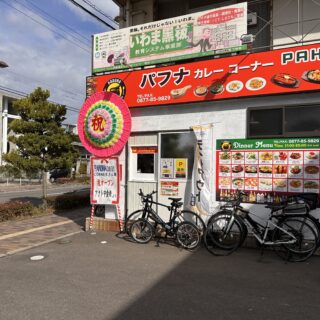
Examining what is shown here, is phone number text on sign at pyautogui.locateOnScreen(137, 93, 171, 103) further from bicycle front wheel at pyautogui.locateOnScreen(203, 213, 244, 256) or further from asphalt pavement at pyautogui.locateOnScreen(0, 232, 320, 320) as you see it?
asphalt pavement at pyautogui.locateOnScreen(0, 232, 320, 320)

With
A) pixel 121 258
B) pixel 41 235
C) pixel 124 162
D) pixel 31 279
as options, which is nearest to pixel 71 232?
pixel 41 235

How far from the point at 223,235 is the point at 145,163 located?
113 inches

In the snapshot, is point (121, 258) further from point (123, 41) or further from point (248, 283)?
point (123, 41)

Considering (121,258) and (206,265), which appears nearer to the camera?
(206,265)

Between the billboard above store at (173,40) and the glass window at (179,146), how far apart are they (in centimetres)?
182

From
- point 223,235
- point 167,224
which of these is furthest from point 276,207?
point 167,224

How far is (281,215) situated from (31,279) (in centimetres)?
446

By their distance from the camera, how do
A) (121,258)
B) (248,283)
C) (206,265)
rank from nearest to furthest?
(248,283) < (206,265) < (121,258)

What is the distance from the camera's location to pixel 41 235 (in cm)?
934

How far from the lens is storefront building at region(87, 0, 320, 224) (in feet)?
23.5

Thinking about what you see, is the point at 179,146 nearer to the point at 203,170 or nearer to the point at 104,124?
the point at 203,170

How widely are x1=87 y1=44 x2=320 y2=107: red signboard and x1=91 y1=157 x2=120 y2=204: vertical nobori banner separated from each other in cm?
159

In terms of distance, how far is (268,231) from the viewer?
6965 millimetres

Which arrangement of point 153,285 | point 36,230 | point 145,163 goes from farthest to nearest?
point 36,230
point 145,163
point 153,285
